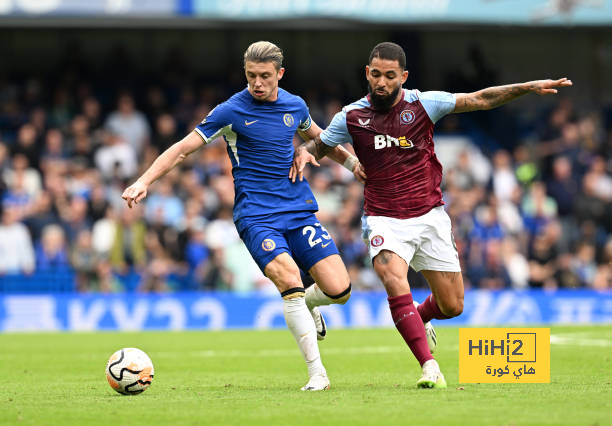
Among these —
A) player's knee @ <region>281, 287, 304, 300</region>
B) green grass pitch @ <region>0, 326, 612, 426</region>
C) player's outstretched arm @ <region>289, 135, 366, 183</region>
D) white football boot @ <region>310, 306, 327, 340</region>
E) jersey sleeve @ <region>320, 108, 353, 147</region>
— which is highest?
jersey sleeve @ <region>320, 108, 353, 147</region>

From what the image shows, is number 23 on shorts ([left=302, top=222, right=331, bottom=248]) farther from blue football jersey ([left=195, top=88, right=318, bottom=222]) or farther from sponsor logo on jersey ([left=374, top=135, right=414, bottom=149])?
sponsor logo on jersey ([left=374, top=135, right=414, bottom=149])

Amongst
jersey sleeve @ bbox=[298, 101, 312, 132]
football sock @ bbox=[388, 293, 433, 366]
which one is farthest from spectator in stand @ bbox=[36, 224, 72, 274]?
football sock @ bbox=[388, 293, 433, 366]

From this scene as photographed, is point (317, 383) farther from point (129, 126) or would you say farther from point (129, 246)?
point (129, 126)

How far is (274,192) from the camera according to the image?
881cm

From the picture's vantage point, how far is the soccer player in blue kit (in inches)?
333

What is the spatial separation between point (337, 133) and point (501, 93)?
1.44 metres

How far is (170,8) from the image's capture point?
2031 cm

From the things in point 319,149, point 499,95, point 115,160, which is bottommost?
→ point 319,149

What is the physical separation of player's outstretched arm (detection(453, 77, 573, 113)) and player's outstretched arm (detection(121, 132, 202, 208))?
2174mm

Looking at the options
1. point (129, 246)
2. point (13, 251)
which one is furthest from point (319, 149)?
point (13, 251)

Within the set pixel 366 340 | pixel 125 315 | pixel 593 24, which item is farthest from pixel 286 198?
pixel 593 24

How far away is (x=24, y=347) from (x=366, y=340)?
4832 mm

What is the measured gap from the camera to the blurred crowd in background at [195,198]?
18.3 m

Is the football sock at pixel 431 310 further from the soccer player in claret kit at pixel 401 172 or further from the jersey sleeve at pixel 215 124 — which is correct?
the jersey sleeve at pixel 215 124
